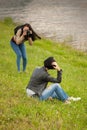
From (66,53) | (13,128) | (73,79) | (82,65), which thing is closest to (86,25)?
(66,53)

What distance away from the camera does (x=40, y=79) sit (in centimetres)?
1159

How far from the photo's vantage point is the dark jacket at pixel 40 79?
11.5 m

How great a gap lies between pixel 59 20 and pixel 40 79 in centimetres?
3391

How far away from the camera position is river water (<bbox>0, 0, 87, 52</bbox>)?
115 ft

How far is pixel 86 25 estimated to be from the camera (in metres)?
42.3

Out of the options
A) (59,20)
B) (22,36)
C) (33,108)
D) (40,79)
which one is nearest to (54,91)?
(40,79)

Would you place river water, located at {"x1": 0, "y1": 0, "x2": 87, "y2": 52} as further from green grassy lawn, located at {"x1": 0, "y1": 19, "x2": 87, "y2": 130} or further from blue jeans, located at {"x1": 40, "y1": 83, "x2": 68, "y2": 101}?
blue jeans, located at {"x1": 40, "y1": 83, "x2": 68, "y2": 101}

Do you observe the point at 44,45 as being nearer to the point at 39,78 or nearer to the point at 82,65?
the point at 82,65

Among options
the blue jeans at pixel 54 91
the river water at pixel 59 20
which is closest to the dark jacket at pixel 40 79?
the blue jeans at pixel 54 91

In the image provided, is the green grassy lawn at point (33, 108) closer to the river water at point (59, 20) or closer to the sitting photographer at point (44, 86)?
the sitting photographer at point (44, 86)

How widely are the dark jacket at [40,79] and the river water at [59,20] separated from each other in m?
17.5

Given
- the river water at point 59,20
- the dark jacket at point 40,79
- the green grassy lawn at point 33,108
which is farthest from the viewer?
the river water at point 59,20

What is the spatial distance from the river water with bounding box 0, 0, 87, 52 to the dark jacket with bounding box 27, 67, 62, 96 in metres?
17.5

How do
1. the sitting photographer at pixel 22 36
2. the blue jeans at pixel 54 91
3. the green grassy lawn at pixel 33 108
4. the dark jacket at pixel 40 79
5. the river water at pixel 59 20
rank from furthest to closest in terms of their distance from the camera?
1. the river water at pixel 59 20
2. the sitting photographer at pixel 22 36
3. the blue jeans at pixel 54 91
4. the dark jacket at pixel 40 79
5. the green grassy lawn at pixel 33 108
